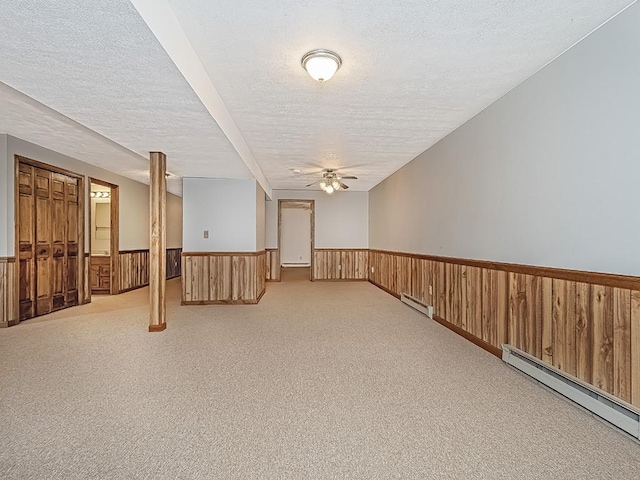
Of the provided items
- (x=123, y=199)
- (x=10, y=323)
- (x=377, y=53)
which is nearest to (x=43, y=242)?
(x=10, y=323)

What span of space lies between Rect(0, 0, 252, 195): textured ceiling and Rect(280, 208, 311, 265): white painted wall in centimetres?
957

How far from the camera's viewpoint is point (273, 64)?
272cm

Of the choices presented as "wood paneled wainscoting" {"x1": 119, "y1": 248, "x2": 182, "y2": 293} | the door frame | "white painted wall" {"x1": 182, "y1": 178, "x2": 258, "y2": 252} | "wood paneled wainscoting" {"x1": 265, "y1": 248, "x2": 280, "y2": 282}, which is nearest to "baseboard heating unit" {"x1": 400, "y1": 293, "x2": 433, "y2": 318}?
"white painted wall" {"x1": 182, "y1": 178, "x2": 258, "y2": 252}

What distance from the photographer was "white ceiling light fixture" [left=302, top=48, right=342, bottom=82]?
253 cm

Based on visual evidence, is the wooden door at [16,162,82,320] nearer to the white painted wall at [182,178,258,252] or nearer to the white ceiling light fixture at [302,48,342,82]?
the white painted wall at [182,178,258,252]

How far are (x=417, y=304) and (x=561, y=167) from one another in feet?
10.5

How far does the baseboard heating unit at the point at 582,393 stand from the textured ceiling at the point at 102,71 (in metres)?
3.24

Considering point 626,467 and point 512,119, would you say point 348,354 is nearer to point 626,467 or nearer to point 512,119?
point 626,467

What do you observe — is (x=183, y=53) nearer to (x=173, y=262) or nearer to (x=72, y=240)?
(x=72, y=240)

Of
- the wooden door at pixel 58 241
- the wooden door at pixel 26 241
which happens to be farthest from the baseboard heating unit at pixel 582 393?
the wooden door at pixel 58 241

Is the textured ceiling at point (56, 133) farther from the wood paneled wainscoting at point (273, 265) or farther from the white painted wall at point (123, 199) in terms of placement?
the wood paneled wainscoting at point (273, 265)

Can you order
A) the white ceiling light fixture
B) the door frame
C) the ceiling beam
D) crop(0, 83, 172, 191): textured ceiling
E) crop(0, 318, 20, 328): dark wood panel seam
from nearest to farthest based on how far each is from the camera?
the ceiling beam < the white ceiling light fixture < crop(0, 83, 172, 191): textured ceiling < crop(0, 318, 20, 328): dark wood panel seam < the door frame

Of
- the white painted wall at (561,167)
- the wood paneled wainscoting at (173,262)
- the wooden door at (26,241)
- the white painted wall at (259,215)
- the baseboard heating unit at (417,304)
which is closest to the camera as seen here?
the white painted wall at (561,167)

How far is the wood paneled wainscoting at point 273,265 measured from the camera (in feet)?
30.2
